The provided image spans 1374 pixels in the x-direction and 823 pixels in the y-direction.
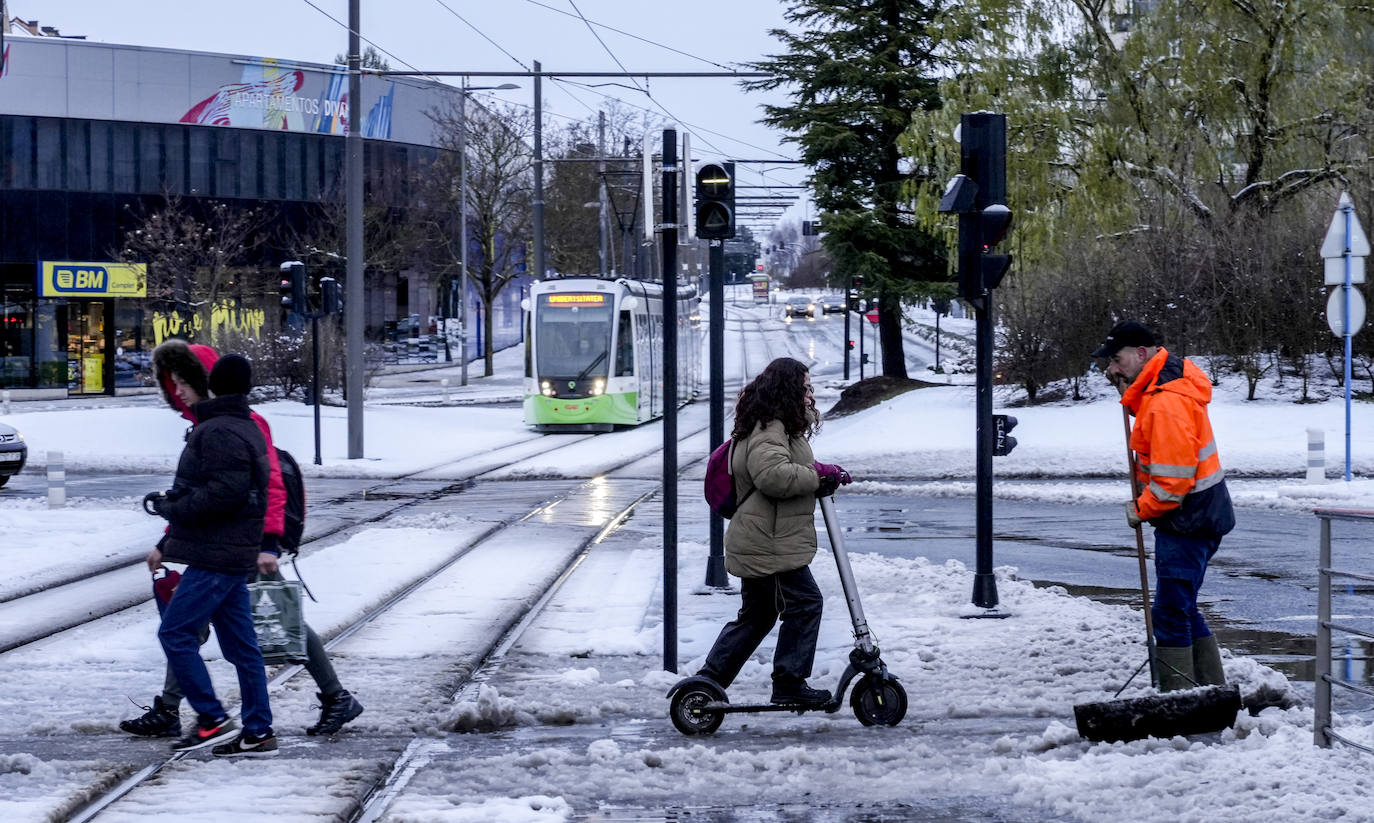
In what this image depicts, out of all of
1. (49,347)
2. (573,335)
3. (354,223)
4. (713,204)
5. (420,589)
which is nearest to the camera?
(713,204)

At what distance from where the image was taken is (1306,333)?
2658cm

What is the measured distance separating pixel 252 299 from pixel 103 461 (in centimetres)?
3337

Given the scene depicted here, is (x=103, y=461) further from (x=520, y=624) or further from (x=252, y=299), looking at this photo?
(x=252, y=299)

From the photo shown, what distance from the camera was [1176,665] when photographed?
708 centimetres

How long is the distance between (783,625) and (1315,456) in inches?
545

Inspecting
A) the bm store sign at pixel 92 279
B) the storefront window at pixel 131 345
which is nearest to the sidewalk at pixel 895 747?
the bm store sign at pixel 92 279

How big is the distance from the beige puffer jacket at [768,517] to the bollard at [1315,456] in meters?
13.8

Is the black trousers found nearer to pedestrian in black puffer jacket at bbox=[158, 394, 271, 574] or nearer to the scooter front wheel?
the scooter front wheel

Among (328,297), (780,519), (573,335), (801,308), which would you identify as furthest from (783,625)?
(801,308)

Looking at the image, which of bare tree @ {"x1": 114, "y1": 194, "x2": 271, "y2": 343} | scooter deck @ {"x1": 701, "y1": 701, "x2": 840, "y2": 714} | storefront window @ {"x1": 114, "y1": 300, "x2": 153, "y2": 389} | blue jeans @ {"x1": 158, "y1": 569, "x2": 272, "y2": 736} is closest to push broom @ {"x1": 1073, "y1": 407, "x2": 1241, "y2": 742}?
scooter deck @ {"x1": 701, "y1": 701, "x2": 840, "y2": 714}

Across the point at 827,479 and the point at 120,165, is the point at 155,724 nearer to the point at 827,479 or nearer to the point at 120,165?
the point at 827,479

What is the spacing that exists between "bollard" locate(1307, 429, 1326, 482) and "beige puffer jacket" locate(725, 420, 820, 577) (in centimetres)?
1380

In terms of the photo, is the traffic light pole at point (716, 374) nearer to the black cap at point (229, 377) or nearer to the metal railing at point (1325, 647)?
the black cap at point (229, 377)

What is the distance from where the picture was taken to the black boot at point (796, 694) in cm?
704
